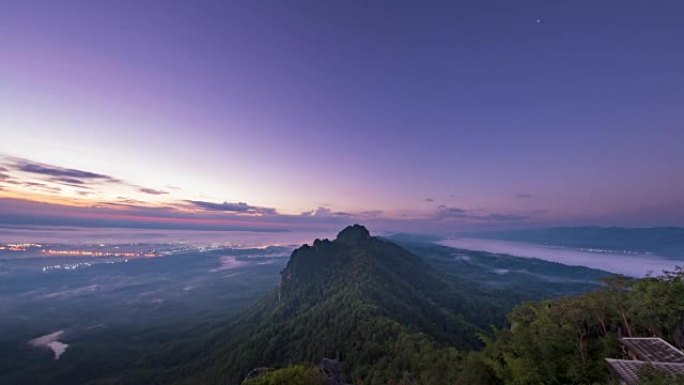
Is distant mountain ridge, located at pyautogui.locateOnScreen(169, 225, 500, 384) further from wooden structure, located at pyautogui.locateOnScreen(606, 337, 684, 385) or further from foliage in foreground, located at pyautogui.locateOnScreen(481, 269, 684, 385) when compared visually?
wooden structure, located at pyautogui.locateOnScreen(606, 337, 684, 385)

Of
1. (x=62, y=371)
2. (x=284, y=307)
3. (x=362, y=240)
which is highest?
(x=362, y=240)

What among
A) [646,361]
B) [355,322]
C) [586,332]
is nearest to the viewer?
[646,361]

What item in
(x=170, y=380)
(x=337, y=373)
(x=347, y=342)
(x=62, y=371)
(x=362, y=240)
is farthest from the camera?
(x=362, y=240)

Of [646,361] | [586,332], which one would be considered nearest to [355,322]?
[586,332]

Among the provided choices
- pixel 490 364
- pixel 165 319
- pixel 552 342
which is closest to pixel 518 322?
pixel 490 364

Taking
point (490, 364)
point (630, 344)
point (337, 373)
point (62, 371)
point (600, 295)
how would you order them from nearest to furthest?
point (630, 344)
point (490, 364)
point (600, 295)
point (337, 373)
point (62, 371)

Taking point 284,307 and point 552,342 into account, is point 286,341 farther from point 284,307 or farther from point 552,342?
point 552,342

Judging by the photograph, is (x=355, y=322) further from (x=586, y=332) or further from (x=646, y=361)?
(x=646, y=361)

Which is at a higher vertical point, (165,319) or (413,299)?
(413,299)

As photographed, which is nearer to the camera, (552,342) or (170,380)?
(552,342)

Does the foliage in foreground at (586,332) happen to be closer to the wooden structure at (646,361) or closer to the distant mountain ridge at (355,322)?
the wooden structure at (646,361)
